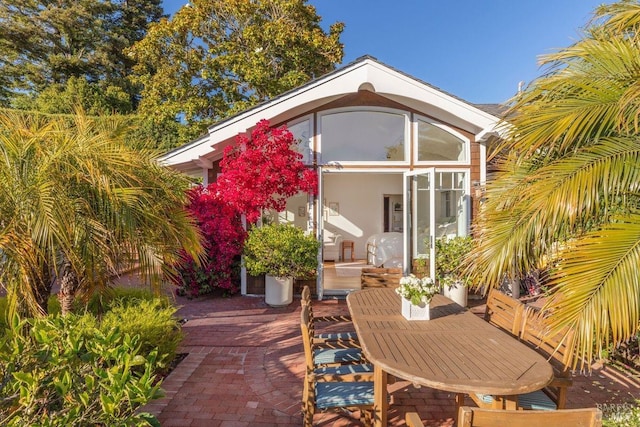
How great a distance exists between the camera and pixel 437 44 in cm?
1564

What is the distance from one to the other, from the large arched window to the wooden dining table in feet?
15.1

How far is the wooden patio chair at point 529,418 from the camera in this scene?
1506 mm

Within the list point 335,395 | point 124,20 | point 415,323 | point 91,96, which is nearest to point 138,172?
point 335,395

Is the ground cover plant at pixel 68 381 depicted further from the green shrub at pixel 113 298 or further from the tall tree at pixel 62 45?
the tall tree at pixel 62 45

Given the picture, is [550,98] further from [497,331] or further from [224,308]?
[224,308]

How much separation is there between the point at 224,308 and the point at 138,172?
382 cm

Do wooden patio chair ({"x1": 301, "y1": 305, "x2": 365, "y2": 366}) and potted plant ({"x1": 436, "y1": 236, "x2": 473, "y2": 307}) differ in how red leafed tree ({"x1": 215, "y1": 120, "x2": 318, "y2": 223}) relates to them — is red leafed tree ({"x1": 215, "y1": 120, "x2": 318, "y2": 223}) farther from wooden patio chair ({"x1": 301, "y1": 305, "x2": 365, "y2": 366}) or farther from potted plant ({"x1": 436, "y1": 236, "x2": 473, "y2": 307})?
wooden patio chair ({"x1": 301, "y1": 305, "x2": 365, "y2": 366})

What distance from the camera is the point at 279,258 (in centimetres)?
668

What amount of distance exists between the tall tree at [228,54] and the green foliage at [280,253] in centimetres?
997

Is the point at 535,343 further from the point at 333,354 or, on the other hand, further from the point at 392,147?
the point at 392,147

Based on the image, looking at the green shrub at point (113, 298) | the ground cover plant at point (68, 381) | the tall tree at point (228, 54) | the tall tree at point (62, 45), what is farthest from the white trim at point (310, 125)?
the tall tree at point (62, 45)

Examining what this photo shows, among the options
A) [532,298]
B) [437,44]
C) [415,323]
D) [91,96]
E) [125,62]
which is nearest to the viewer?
[415,323]

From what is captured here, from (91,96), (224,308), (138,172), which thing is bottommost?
(224,308)

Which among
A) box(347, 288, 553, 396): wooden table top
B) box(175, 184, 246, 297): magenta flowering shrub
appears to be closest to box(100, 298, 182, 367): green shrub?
box(347, 288, 553, 396): wooden table top
